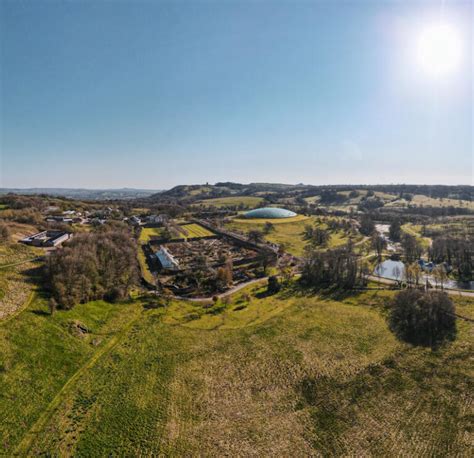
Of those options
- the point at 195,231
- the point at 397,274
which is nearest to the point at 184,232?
the point at 195,231

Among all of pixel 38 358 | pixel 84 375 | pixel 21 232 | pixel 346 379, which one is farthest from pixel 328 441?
pixel 21 232

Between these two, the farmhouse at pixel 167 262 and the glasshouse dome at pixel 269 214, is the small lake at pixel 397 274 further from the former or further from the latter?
the glasshouse dome at pixel 269 214

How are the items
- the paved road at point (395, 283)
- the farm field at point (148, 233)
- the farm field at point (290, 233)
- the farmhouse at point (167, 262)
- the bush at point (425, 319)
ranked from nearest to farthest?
the bush at point (425, 319)
the paved road at point (395, 283)
the farmhouse at point (167, 262)
the farm field at point (148, 233)
the farm field at point (290, 233)

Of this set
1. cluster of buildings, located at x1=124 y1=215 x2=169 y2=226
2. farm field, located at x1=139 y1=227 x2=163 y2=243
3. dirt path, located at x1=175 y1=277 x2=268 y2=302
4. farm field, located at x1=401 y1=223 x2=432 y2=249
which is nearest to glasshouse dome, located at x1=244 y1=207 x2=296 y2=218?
cluster of buildings, located at x1=124 y1=215 x2=169 y2=226

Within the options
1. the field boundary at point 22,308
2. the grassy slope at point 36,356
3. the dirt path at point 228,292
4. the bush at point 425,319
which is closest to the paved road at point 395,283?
the bush at point 425,319

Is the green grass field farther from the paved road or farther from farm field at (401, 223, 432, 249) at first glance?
farm field at (401, 223, 432, 249)

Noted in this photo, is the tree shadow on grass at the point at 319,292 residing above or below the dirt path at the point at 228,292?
below

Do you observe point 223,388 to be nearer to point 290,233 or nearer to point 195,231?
point 195,231
